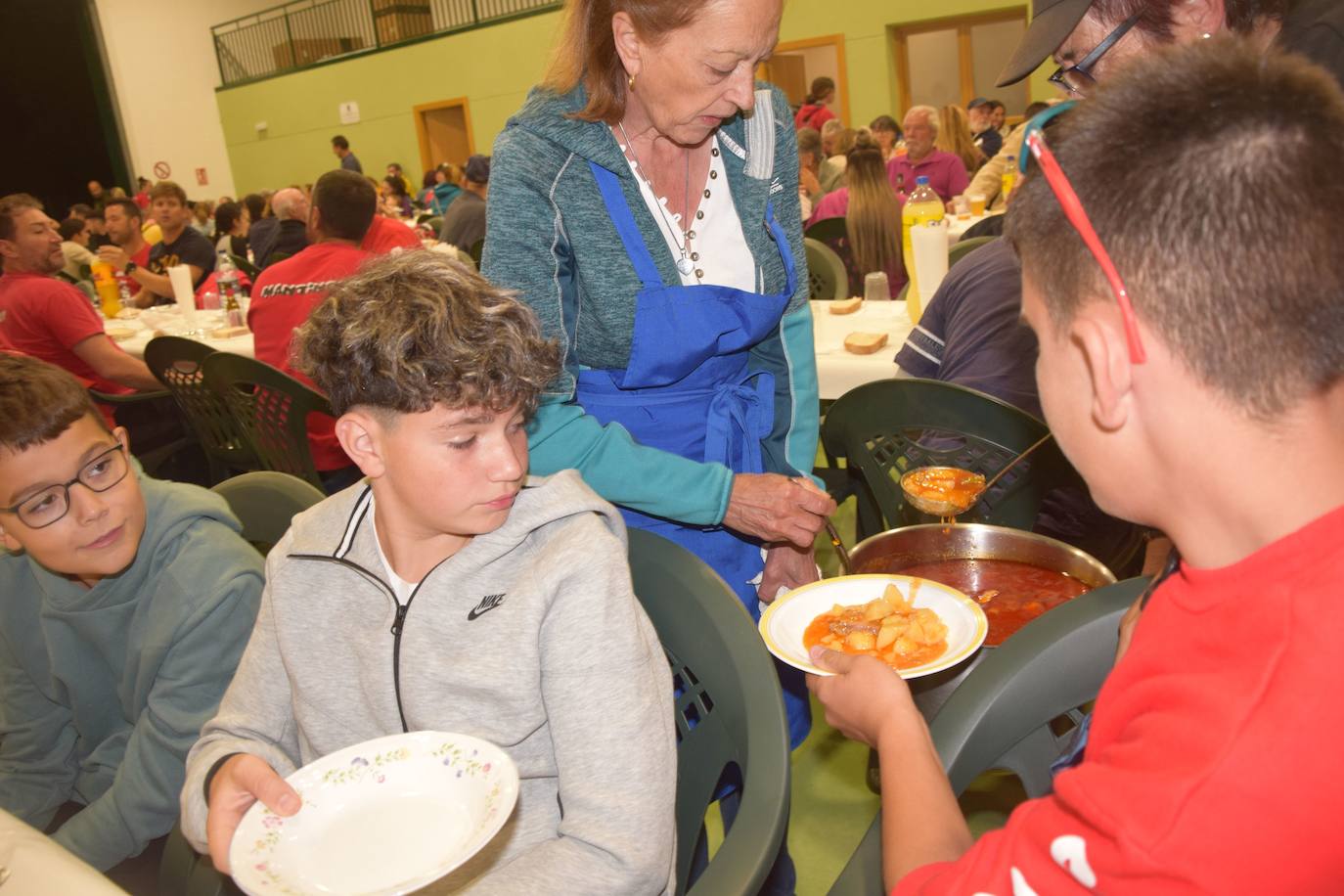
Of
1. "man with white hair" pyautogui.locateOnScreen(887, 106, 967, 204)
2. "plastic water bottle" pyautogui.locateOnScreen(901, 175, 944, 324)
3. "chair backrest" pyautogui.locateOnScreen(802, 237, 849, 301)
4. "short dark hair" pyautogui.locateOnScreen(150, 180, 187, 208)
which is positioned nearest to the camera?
"plastic water bottle" pyautogui.locateOnScreen(901, 175, 944, 324)

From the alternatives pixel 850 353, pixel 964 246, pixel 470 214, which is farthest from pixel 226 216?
pixel 850 353

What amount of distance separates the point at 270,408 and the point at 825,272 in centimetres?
227

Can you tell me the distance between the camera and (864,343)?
115 inches

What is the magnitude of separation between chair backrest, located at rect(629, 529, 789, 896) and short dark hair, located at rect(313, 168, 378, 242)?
3.11 metres

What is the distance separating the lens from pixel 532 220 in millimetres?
1493

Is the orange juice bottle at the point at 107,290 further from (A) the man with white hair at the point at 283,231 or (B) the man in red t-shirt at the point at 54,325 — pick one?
(B) the man in red t-shirt at the point at 54,325

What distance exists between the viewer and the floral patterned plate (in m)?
0.98

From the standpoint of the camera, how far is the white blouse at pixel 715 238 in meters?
1.61

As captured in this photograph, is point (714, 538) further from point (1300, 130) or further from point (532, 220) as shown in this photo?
point (1300, 130)

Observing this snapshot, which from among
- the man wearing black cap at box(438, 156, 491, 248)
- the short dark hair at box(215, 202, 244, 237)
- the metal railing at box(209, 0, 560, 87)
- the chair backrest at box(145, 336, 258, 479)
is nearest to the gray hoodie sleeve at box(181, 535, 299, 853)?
the chair backrest at box(145, 336, 258, 479)

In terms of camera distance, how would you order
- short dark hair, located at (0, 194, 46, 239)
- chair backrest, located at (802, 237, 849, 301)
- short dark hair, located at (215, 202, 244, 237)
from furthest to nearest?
1. short dark hair, located at (215, 202, 244, 237)
2. short dark hair, located at (0, 194, 46, 239)
3. chair backrest, located at (802, 237, 849, 301)

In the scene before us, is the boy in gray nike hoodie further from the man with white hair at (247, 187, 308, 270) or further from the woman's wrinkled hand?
the man with white hair at (247, 187, 308, 270)

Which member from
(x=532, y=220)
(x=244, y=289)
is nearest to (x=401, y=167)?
(x=244, y=289)

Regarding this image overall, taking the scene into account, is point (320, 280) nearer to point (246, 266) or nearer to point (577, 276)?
point (577, 276)
